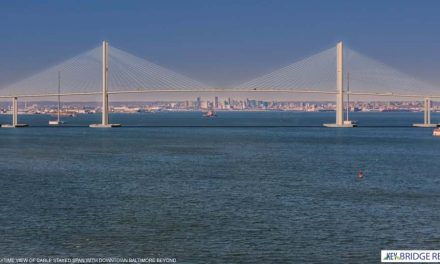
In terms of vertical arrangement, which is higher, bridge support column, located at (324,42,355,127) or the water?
bridge support column, located at (324,42,355,127)

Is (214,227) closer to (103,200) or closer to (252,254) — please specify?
(252,254)

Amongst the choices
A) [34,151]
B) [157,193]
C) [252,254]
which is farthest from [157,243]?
[34,151]

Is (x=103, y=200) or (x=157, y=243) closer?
(x=157, y=243)

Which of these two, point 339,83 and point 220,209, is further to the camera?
point 339,83

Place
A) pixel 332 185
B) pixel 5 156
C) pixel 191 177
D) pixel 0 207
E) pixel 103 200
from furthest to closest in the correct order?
pixel 5 156 < pixel 191 177 < pixel 332 185 < pixel 103 200 < pixel 0 207

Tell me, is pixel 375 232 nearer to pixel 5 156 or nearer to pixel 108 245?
pixel 108 245

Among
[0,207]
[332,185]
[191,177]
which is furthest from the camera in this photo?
[191,177]

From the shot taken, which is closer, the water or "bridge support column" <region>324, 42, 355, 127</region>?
the water

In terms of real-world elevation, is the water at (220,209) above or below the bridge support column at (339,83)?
below

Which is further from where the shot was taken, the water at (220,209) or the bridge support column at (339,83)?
the bridge support column at (339,83)

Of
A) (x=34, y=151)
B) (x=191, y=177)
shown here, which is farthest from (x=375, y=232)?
(x=34, y=151)
